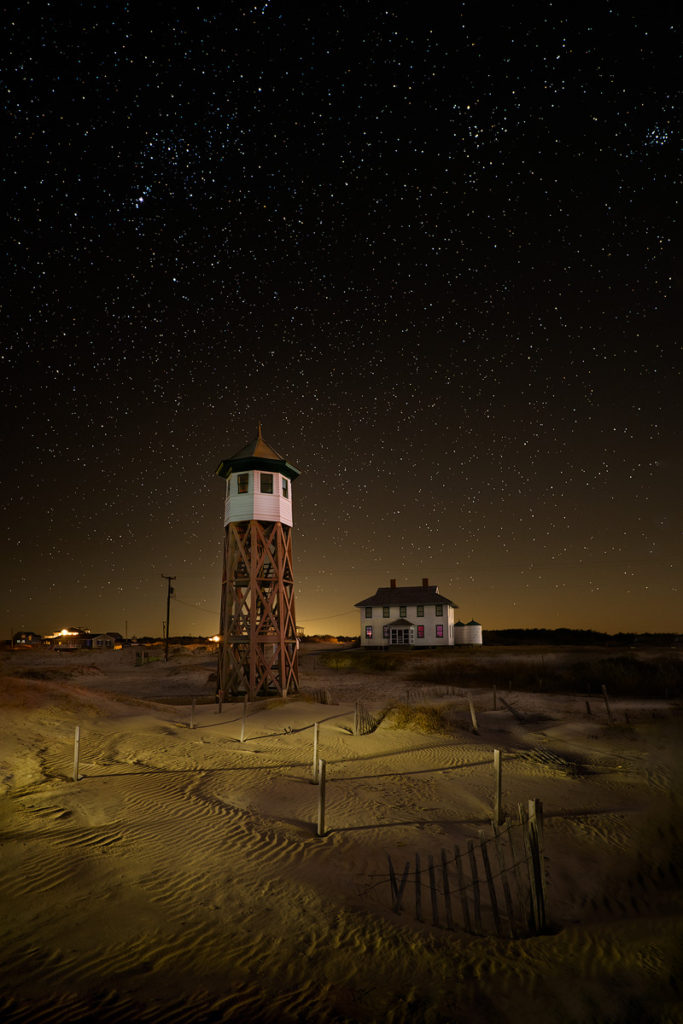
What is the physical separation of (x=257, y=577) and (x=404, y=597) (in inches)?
1436

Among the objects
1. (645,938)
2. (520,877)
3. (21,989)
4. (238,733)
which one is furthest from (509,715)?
(21,989)

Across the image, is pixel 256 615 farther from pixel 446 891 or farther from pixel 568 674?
pixel 568 674

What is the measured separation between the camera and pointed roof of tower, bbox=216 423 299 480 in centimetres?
3228

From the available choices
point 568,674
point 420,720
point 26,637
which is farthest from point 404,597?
point 26,637

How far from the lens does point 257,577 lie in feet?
101

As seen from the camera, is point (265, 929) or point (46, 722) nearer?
point (265, 929)

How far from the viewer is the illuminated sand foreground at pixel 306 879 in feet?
19.5

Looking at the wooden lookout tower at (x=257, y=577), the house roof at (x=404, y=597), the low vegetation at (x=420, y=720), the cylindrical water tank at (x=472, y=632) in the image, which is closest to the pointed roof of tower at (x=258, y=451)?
the wooden lookout tower at (x=257, y=577)

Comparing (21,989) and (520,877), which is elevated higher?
(21,989)

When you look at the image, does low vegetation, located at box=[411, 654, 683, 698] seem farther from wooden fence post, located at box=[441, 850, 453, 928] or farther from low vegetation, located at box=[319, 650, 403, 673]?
wooden fence post, located at box=[441, 850, 453, 928]

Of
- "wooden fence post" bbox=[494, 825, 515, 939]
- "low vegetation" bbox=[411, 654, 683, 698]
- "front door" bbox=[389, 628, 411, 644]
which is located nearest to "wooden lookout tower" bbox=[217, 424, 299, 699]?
"low vegetation" bbox=[411, 654, 683, 698]

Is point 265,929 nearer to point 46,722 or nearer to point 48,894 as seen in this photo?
point 48,894

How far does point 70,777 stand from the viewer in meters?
14.3

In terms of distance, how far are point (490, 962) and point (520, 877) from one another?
3005 millimetres
